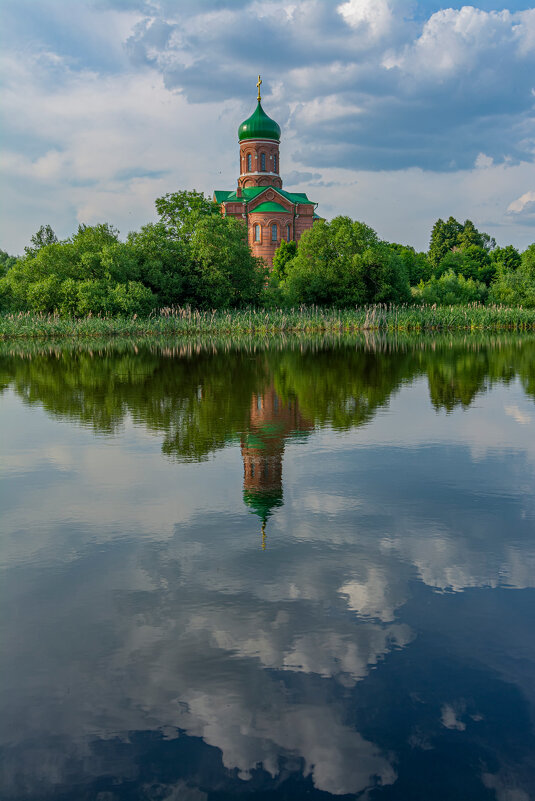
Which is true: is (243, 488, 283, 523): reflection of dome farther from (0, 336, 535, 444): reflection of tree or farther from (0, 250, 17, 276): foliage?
(0, 250, 17, 276): foliage

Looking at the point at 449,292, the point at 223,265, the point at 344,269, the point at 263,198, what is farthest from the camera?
the point at 263,198

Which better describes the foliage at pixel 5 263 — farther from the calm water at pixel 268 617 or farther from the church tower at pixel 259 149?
the calm water at pixel 268 617

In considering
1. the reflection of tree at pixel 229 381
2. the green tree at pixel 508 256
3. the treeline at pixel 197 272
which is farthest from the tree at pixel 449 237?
the reflection of tree at pixel 229 381

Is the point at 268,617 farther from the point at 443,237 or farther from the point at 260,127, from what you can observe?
the point at 443,237

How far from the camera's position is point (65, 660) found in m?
3.81

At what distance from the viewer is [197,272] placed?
4625 centimetres

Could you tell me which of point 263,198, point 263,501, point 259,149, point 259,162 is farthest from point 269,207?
point 263,501

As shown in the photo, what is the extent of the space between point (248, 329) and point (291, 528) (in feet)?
117

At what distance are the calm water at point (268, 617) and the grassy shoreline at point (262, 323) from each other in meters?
31.3

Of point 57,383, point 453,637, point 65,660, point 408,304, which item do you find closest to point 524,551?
point 453,637

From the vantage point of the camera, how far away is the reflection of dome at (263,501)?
6.43m

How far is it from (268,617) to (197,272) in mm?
43511

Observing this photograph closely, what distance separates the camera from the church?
74.5 m

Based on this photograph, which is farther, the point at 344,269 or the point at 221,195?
the point at 221,195
